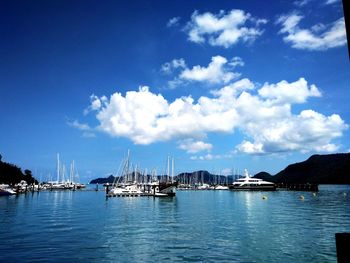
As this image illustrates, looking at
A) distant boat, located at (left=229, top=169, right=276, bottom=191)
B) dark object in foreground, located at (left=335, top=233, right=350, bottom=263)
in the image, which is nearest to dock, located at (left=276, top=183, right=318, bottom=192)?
distant boat, located at (left=229, top=169, right=276, bottom=191)

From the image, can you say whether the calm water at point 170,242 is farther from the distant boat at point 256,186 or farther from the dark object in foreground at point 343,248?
the distant boat at point 256,186

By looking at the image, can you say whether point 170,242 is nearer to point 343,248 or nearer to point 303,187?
point 343,248

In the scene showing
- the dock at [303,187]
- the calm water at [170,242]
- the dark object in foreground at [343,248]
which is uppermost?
the dark object in foreground at [343,248]

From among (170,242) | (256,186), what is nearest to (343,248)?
(170,242)

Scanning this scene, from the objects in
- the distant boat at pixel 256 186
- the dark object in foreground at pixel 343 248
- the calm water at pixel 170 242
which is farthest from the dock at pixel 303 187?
the dark object in foreground at pixel 343 248

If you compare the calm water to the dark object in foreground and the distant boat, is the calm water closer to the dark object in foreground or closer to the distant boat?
the dark object in foreground

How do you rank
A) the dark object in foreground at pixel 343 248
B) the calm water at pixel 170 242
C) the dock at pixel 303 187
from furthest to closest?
the dock at pixel 303 187, the calm water at pixel 170 242, the dark object in foreground at pixel 343 248

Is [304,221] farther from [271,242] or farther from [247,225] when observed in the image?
[271,242]

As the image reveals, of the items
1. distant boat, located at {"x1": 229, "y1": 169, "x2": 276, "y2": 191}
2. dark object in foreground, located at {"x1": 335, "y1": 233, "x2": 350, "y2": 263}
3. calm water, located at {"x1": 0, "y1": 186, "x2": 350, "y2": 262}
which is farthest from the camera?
distant boat, located at {"x1": 229, "y1": 169, "x2": 276, "y2": 191}

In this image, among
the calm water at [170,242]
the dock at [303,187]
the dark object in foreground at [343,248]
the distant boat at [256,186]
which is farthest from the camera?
the distant boat at [256,186]

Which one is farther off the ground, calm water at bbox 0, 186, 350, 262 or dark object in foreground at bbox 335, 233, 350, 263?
dark object in foreground at bbox 335, 233, 350, 263

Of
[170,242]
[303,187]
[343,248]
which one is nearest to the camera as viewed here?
[343,248]

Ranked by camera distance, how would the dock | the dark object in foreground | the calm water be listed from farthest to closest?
the dock, the calm water, the dark object in foreground

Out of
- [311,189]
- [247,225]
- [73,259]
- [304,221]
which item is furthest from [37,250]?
[311,189]
